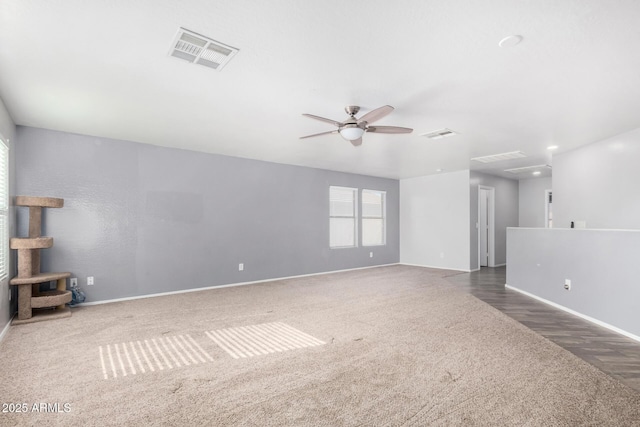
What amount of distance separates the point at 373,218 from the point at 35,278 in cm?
672

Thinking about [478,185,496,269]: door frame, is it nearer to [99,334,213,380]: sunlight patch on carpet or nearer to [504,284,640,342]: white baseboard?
[504,284,640,342]: white baseboard

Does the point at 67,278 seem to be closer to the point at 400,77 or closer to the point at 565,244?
the point at 400,77

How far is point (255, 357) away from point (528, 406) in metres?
2.02

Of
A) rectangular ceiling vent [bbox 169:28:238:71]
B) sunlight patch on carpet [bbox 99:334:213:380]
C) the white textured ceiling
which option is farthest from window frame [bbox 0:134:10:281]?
rectangular ceiling vent [bbox 169:28:238:71]

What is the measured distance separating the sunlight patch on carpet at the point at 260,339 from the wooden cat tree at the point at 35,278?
209 centimetres

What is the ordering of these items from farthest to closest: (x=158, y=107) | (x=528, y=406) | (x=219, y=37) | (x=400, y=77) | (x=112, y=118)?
(x=112, y=118)
(x=158, y=107)
(x=400, y=77)
(x=219, y=37)
(x=528, y=406)

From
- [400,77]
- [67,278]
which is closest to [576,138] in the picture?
[400,77]

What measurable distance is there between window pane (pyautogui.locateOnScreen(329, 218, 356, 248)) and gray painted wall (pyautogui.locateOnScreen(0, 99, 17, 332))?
5.35m

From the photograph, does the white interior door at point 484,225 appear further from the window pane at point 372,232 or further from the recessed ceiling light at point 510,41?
the recessed ceiling light at point 510,41

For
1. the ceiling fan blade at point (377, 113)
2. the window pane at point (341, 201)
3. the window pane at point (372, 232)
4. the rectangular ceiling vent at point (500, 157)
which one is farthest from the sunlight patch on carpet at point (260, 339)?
the window pane at point (372, 232)

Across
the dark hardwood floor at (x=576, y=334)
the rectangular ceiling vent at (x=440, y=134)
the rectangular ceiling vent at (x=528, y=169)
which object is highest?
the rectangular ceiling vent at (x=440, y=134)

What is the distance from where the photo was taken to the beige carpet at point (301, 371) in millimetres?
1954

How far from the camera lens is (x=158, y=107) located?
3.50 meters

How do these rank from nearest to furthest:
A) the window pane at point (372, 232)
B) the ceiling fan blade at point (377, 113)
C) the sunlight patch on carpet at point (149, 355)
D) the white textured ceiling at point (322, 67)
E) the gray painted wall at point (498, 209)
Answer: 1. the white textured ceiling at point (322, 67)
2. the sunlight patch on carpet at point (149, 355)
3. the ceiling fan blade at point (377, 113)
4. the gray painted wall at point (498, 209)
5. the window pane at point (372, 232)
